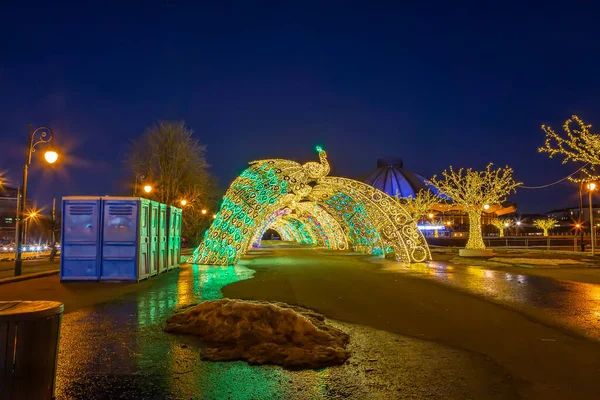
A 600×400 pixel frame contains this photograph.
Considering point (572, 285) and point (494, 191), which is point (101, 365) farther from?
point (494, 191)

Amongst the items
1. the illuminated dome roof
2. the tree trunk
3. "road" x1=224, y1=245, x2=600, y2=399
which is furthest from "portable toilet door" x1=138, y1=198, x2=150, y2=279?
the illuminated dome roof

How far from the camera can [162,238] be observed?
61.2ft

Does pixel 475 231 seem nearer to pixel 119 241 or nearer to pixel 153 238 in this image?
pixel 153 238

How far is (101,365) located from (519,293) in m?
10.7

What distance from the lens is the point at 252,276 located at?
16.7 m

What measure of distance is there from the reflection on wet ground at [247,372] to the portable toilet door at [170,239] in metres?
11.6

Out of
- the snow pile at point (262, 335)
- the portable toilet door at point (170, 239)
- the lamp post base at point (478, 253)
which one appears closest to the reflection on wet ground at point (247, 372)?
the snow pile at point (262, 335)

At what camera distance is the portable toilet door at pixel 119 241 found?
15.2 m

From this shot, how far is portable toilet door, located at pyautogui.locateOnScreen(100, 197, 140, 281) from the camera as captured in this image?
15250mm

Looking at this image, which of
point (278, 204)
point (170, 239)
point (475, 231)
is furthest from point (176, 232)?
point (475, 231)

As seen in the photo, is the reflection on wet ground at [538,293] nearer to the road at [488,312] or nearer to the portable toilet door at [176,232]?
the road at [488,312]

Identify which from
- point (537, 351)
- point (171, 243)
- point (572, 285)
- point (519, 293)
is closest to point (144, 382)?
point (537, 351)

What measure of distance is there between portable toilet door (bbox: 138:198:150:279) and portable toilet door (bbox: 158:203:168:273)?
139 centimetres

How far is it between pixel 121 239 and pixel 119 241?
96 millimetres
